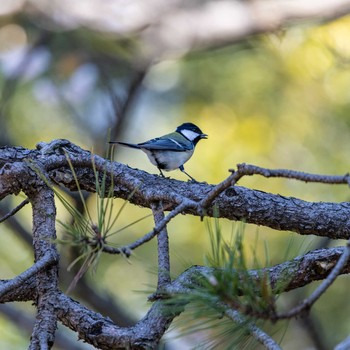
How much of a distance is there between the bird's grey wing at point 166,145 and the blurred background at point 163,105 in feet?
1.42

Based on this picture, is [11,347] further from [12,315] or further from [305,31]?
[305,31]

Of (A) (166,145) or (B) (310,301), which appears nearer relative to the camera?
(B) (310,301)

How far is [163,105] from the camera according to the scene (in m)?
5.07

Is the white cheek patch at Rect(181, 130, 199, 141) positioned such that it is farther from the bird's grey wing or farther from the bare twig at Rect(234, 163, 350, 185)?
the bare twig at Rect(234, 163, 350, 185)

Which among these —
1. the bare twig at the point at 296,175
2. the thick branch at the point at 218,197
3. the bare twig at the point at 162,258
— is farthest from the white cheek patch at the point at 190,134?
the bare twig at the point at 296,175

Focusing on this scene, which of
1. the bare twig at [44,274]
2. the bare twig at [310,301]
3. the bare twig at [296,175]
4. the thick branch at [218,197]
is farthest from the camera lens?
the thick branch at [218,197]

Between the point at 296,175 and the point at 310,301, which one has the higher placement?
the point at 296,175

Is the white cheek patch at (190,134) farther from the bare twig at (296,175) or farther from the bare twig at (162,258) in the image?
the bare twig at (296,175)

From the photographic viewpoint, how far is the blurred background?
421 cm

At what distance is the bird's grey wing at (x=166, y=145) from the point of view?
11.3 ft

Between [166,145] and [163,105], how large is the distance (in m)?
1.60

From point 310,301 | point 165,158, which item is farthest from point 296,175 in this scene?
point 165,158

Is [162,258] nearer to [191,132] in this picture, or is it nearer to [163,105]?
[191,132]

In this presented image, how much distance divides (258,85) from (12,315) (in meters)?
2.23
